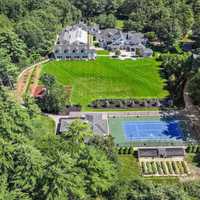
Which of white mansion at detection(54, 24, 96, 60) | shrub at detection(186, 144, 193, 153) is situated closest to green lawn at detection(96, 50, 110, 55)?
white mansion at detection(54, 24, 96, 60)

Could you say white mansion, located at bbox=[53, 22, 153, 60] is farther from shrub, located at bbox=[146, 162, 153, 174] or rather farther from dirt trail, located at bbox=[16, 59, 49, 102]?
shrub, located at bbox=[146, 162, 153, 174]

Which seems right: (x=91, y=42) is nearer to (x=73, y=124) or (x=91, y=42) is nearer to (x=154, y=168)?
(x=73, y=124)

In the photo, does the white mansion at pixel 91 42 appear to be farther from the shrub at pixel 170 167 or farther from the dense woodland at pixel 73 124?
the shrub at pixel 170 167

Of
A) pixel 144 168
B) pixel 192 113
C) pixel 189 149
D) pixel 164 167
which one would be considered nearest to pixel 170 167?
pixel 164 167

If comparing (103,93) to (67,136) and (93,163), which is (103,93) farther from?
(93,163)

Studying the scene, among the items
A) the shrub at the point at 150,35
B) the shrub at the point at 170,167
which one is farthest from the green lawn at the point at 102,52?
the shrub at the point at 170,167

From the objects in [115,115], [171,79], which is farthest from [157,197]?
[171,79]
